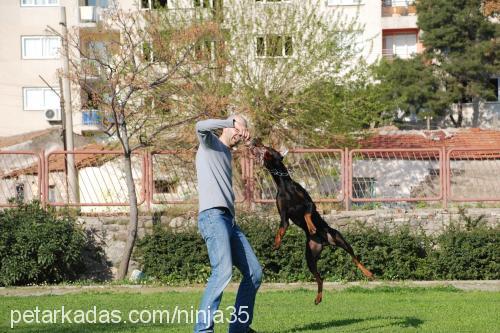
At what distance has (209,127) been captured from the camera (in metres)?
8.54

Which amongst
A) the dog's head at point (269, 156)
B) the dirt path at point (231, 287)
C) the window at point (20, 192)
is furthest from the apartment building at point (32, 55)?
the dog's head at point (269, 156)

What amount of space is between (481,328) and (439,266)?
24.8ft

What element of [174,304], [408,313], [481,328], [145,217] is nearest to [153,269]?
[145,217]

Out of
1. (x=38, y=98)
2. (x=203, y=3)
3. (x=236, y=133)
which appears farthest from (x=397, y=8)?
(x=236, y=133)

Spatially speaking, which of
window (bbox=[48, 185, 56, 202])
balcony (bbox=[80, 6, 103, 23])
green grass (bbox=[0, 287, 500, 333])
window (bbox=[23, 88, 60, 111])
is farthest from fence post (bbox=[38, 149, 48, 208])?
window (bbox=[23, 88, 60, 111])

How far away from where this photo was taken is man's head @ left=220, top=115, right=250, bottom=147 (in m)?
8.70

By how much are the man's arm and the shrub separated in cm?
953

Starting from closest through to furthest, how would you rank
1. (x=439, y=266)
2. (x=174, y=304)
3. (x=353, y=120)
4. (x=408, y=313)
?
(x=408, y=313) → (x=174, y=304) → (x=439, y=266) → (x=353, y=120)

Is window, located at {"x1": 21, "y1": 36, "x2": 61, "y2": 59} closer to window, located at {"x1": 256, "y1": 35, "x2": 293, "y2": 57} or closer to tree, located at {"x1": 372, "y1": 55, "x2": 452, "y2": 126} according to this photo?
tree, located at {"x1": 372, "y1": 55, "x2": 452, "y2": 126}

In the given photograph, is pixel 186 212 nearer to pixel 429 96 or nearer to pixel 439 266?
pixel 439 266

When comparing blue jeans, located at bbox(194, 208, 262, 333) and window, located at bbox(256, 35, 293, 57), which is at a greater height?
window, located at bbox(256, 35, 293, 57)

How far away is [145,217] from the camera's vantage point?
19281 millimetres

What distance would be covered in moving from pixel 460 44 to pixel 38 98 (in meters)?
24.6

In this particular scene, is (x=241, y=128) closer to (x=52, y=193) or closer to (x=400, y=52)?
(x=52, y=193)
